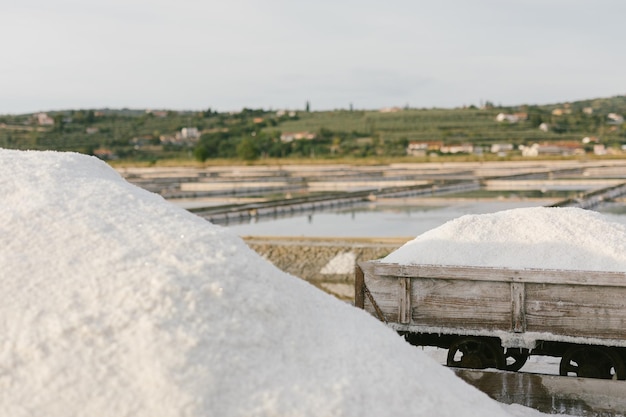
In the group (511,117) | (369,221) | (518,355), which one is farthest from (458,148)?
(518,355)

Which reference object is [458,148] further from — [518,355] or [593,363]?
[593,363]

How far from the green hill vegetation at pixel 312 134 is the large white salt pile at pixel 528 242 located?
5390cm

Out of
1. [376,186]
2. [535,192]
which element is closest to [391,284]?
[535,192]

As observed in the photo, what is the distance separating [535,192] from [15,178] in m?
25.8

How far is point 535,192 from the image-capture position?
2841 centimetres

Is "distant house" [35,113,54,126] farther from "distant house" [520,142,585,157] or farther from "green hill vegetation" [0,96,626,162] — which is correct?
"distant house" [520,142,585,157]

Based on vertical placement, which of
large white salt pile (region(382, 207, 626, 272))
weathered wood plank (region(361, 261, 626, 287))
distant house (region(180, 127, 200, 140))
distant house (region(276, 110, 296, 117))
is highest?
distant house (region(276, 110, 296, 117))

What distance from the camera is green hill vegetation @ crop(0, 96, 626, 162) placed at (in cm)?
7162

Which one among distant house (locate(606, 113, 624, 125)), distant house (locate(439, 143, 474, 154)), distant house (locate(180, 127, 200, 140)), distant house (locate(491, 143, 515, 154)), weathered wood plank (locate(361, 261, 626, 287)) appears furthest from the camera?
distant house (locate(606, 113, 624, 125))

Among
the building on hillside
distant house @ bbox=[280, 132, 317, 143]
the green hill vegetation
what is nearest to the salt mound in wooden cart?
the green hill vegetation

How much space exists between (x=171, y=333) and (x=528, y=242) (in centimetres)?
330

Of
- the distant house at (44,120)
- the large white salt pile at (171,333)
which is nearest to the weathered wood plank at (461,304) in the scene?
the large white salt pile at (171,333)

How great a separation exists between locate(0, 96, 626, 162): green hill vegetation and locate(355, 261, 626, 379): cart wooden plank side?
5445 cm

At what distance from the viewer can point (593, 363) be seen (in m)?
5.48
